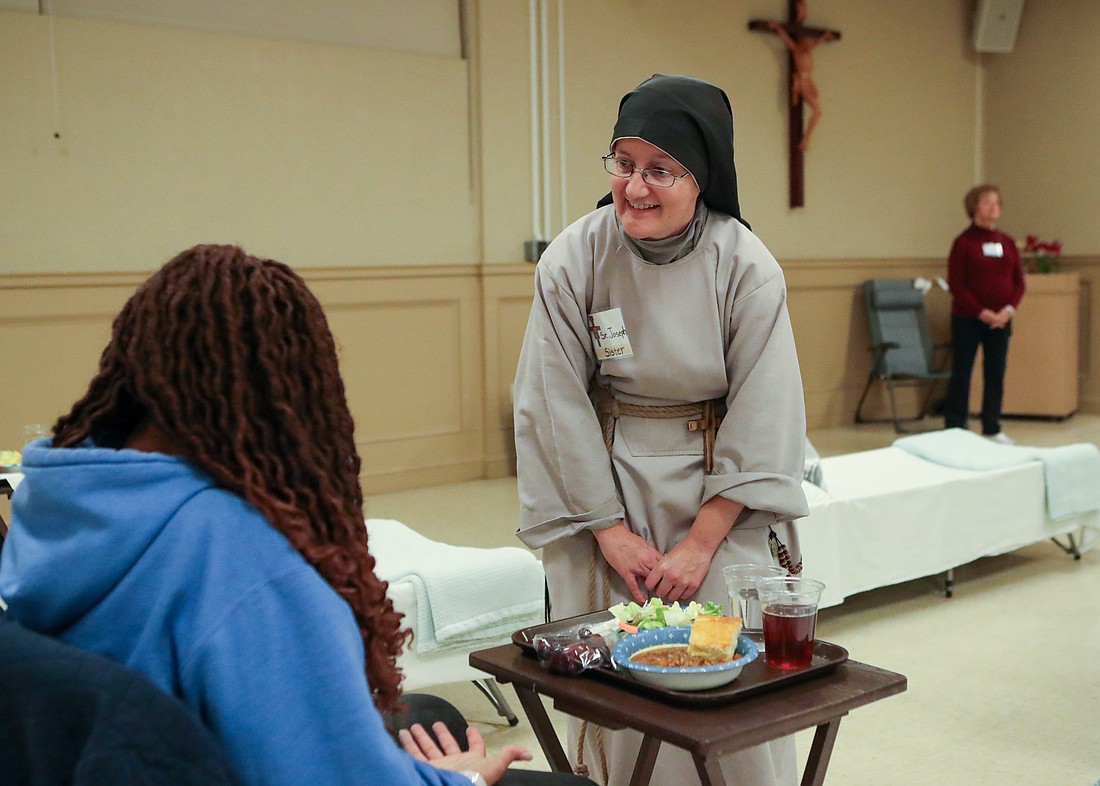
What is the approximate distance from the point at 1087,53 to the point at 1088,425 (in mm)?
2649

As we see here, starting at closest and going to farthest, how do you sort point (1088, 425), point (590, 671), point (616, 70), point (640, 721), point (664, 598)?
point (640, 721), point (590, 671), point (664, 598), point (616, 70), point (1088, 425)

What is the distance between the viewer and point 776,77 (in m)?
7.69

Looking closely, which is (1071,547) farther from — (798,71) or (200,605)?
(200,605)

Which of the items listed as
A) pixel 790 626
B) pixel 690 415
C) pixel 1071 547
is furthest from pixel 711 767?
pixel 1071 547

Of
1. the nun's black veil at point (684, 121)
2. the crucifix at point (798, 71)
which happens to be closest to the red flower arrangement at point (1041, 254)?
the crucifix at point (798, 71)

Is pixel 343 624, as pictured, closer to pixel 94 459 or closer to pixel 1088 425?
pixel 94 459

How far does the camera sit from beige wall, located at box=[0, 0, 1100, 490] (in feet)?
16.8

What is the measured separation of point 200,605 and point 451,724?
0.77m

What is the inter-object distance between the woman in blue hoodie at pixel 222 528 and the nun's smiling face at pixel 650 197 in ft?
2.68

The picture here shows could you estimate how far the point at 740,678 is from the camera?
5.12ft

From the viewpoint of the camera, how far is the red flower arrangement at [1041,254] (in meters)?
8.34

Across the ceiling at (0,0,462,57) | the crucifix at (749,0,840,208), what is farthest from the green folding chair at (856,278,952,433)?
the ceiling at (0,0,462,57)

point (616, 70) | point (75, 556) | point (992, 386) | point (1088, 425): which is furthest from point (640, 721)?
point (1088, 425)

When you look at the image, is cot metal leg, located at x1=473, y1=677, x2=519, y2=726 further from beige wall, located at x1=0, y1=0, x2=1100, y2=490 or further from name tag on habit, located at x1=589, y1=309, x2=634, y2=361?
beige wall, located at x1=0, y1=0, x2=1100, y2=490
